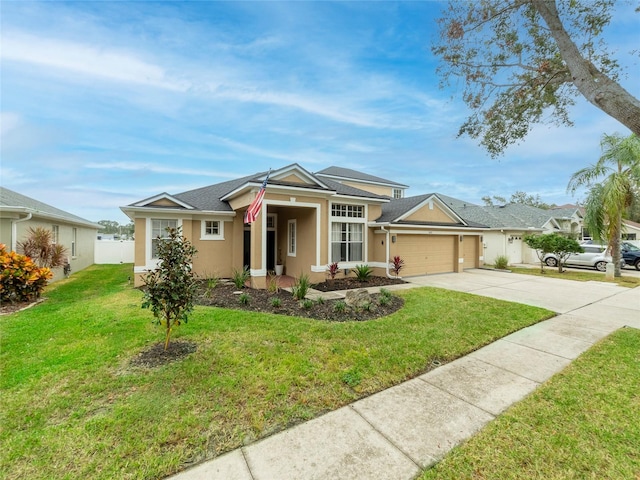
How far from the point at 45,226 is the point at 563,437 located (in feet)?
59.0

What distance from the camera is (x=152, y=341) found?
5.13 meters

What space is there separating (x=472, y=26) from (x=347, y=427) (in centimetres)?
971

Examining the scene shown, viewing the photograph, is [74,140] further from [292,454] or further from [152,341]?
[292,454]

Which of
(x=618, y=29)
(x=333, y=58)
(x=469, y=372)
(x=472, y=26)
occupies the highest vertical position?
(x=333, y=58)

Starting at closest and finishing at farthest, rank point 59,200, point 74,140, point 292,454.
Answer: point 292,454 < point 74,140 < point 59,200

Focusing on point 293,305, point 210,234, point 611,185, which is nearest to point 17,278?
point 210,234

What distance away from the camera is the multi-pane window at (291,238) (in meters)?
13.2

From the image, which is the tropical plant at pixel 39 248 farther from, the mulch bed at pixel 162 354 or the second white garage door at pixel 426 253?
the second white garage door at pixel 426 253

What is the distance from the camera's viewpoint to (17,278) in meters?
8.29

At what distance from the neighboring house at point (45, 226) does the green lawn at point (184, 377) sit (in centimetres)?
458

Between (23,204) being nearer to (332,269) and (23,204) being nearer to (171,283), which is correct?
(171,283)

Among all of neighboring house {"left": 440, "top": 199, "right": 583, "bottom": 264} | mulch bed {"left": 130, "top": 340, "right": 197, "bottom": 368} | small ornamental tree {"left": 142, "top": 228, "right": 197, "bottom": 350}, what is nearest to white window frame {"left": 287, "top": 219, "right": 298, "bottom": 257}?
mulch bed {"left": 130, "top": 340, "right": 197, "bottom": 368}

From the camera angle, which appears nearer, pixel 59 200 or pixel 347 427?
pixel 347 427

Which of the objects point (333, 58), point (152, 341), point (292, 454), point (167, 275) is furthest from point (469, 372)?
point (333, 58)
